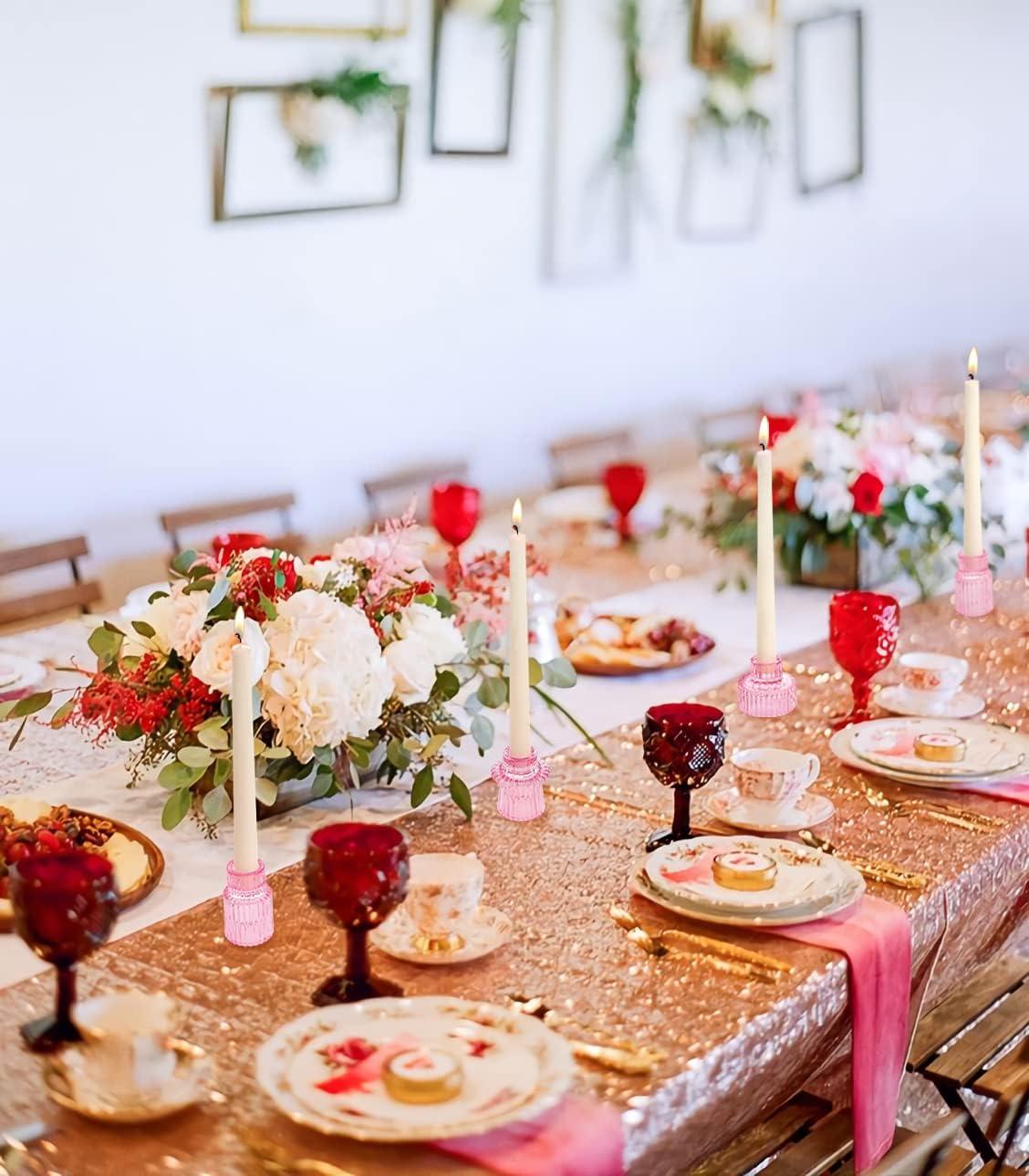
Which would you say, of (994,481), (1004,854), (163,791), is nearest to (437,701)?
(163,791)

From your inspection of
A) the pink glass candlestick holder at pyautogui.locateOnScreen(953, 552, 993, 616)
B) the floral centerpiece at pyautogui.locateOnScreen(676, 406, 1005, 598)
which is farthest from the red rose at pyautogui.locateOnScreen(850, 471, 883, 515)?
the pink glass candlestick holder at pyautogui.locateOnScreen(953, 552, 993, 616)

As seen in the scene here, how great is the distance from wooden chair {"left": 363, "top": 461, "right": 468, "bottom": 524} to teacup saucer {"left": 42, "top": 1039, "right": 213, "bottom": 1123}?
2976 mm

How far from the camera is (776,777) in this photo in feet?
6.19

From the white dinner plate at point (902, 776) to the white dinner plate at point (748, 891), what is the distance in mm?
264

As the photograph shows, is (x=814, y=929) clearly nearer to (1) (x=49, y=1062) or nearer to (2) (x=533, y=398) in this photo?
(1) (x=49, y=1062)

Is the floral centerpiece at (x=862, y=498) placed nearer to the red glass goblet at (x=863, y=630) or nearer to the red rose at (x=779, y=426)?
the red rose at (x=779, y=426)

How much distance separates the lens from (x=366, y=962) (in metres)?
1.51

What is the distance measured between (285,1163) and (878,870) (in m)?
0.77

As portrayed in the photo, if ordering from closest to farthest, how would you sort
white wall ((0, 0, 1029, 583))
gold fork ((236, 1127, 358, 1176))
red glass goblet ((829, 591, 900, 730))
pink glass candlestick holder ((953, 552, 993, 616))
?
gold fork ((236, 1127, 358, 1176)), red glass goblet ((829, 591, 900, 730)), pink glass candlestick holder ((953, 552, 993, 616)), white wall ((0, 0, 1029, 583))

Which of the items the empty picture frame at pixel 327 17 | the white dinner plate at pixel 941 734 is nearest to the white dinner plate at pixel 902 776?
the white dinner plate at pixel 941 734

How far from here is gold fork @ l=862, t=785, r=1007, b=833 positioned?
1.91 metres

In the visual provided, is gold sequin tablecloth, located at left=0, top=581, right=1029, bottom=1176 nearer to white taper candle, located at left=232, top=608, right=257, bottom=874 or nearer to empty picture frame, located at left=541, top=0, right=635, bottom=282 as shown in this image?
white taper candle, located at left=232, top=608, right=257, bottom=874

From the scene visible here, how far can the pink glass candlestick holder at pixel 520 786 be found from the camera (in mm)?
1883

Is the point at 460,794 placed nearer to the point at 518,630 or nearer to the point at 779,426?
the point at 518,630
